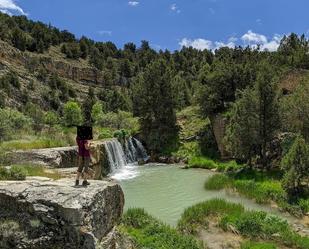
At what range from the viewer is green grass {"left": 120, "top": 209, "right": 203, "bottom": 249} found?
16312mm

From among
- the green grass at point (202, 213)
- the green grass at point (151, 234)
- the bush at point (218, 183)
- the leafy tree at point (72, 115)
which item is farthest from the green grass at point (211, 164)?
the leafy tree at point (72, 115)

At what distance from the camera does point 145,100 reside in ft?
162

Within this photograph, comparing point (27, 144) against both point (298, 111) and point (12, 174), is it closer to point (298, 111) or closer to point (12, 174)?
point (12, 174)

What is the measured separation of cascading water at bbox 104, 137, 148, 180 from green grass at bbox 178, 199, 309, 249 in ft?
51.2

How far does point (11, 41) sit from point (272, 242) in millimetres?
86870

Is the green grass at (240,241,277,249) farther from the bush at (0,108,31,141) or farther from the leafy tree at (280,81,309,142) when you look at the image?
the bush at (0,108,31,141)

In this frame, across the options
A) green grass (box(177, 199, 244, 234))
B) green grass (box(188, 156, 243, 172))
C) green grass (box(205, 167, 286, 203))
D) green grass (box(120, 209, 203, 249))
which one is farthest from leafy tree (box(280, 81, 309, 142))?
green grass (box(120, 209, 203, 249))

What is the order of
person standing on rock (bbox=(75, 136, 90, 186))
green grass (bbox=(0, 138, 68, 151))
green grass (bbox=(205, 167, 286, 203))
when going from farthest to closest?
green grass (bbox=(0, 138, 68, 151))
green grass (bbox=(205, 167, 286, 203))
person standing on rock (bbox=(75, 136, 90, 186))

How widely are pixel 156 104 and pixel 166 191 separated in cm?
2116

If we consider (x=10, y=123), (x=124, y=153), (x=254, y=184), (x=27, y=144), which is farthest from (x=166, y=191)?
(x=124, y=153)

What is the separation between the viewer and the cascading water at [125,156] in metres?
38.6

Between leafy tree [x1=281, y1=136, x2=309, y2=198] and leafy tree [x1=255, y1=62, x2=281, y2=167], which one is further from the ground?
leafy tree [x1=255, y1=62, x2=281, y2=167]

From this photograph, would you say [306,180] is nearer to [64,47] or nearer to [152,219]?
[152,219]

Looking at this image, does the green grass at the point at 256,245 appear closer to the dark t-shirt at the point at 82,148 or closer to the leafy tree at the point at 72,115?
the dark t-shirt at the point at 82,148
